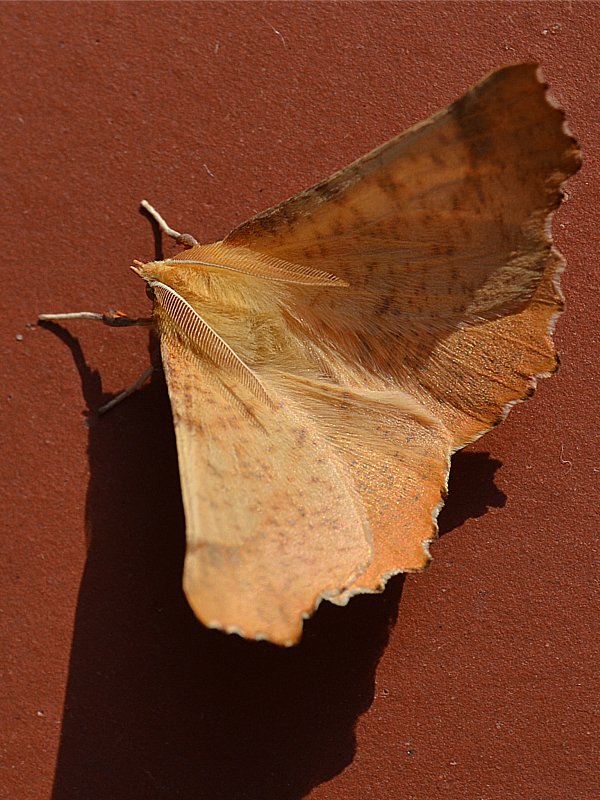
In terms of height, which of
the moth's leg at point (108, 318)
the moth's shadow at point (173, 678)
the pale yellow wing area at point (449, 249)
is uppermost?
the moth's leg at point (108, 318)

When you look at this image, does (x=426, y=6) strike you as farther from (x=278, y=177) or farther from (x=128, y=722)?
(x=128, y=722)

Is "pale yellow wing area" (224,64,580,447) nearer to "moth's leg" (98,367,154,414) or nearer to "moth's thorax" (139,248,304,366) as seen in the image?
"moth's thorax" (139,248,304,366)

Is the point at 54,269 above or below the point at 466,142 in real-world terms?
above

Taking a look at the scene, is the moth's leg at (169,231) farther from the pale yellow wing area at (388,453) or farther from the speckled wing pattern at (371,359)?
the pale yellow wing area at (388,453)

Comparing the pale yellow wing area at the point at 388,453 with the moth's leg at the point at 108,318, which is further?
the moth's leg at the point at 108,318

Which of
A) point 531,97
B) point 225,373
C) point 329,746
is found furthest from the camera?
point 329,746

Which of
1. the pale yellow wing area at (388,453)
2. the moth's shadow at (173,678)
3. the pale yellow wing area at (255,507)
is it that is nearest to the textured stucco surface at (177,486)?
the moth's shadow at (173,678)

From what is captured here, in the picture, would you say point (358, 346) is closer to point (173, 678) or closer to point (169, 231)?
point (169, 231)

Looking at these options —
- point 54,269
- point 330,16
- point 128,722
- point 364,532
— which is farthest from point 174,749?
point 330,16
